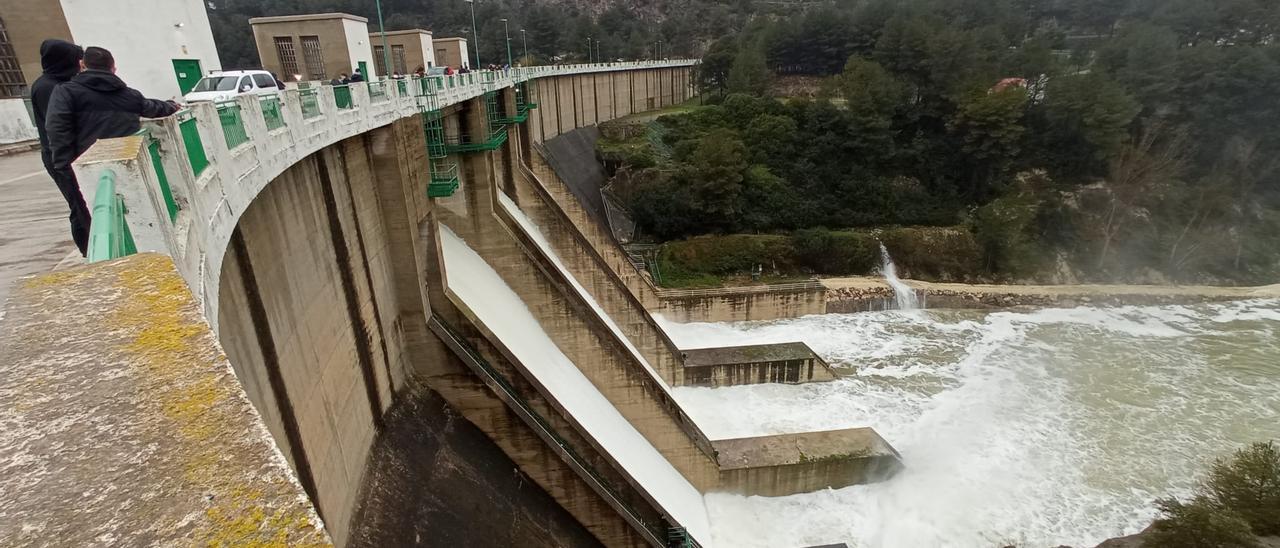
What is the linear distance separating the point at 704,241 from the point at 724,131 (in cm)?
1173

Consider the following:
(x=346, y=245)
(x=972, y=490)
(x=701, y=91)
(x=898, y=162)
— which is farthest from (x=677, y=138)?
(x=346, y=245)

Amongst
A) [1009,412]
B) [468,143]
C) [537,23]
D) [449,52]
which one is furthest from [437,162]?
[537,23]

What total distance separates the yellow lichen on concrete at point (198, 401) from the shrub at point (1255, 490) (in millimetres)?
14863

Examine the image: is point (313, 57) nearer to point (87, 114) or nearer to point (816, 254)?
point (87, 114)

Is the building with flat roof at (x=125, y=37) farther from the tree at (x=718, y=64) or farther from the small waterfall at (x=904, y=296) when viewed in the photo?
the tree at (x=718, y=64)

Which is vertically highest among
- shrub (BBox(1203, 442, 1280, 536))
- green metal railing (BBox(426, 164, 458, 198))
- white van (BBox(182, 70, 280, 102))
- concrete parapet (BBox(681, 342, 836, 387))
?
white van (BBox(182, 70, 280, 102))

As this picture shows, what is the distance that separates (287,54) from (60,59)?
49.8 feet

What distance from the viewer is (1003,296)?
74.1 feet

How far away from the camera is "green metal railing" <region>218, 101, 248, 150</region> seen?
4.09 metres

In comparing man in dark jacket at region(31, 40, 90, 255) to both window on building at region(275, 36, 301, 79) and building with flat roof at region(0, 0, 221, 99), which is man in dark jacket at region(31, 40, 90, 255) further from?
window on building at region(275, 36, 301, 79)

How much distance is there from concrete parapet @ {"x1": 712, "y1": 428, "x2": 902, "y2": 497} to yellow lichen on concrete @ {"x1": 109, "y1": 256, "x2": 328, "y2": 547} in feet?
41.1

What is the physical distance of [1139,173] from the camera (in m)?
29.1

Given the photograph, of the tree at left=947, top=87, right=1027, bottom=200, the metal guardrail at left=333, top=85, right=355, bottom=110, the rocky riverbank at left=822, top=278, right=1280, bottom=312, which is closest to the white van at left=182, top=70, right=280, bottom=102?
the metal guardrail at left=333, top=85, right=355, bottom=110

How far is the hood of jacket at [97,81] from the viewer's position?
3.00 m
